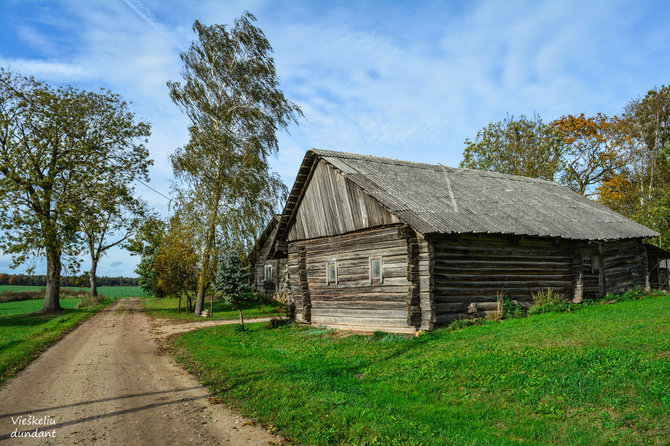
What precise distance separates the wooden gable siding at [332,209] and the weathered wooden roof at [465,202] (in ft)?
1.66

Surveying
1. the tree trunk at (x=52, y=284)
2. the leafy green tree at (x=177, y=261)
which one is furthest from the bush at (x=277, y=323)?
the tree trunk at (x=52, y=284)

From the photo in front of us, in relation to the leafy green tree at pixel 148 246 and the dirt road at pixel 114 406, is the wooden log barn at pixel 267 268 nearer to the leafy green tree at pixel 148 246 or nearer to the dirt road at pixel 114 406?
the leafy green tree at pixel 148 246

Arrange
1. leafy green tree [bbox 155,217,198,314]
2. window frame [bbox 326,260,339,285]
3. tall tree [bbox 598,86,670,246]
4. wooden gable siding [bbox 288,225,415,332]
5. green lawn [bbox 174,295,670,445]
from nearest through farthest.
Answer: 1. green lawn [bbox 174,295,670,445]
2. wooden gable siding [bbox 288,225,415,332]
3. window frame [bbox 326,260,339,285]
4. leafy green tree [bbox 155,217,198,314]
5. tall tree [bbox 598,86,670,246]

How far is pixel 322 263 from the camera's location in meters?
19.1

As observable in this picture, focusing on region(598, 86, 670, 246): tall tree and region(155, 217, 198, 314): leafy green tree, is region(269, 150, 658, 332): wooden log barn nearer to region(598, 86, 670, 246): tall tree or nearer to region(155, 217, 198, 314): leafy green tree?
region(155, 217, 198, 314): leafy green tree

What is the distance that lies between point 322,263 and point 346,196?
336 centimetres

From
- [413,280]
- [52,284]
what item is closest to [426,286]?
[413,280]

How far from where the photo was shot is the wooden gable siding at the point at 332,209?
16.4 meters

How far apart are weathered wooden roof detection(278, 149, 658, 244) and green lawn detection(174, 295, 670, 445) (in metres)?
4.00

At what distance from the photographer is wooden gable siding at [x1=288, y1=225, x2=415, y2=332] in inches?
611

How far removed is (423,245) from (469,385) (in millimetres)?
7002

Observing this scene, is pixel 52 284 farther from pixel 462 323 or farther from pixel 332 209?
pixel 462 323

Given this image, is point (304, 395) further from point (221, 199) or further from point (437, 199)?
point (221, 199)

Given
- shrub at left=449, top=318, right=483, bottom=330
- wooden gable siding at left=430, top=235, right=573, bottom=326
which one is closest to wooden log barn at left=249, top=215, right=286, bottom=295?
wooden gable siding at left=430, top=235, right=573, bottom=326
